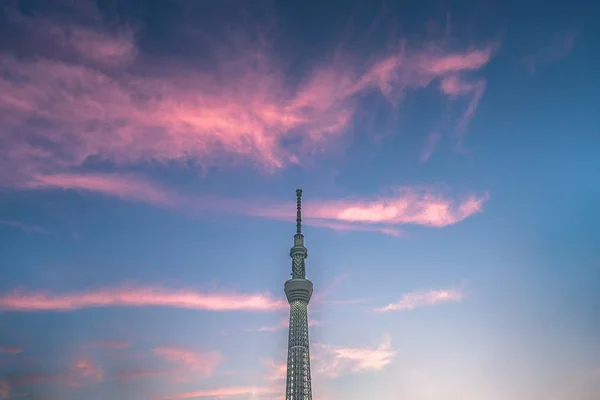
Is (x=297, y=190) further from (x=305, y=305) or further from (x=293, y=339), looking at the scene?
(x=293, y=339)

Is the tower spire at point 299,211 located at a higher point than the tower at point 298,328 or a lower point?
higher

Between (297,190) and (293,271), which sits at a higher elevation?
(297,190)

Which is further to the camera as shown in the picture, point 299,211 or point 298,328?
point 299,211

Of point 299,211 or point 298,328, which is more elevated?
point 299,211

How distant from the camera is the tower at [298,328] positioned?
15650 cm

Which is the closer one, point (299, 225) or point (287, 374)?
point (287, 374)

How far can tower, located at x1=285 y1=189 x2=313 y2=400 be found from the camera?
156m

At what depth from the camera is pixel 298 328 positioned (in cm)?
16412

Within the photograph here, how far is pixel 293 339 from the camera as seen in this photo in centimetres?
16238

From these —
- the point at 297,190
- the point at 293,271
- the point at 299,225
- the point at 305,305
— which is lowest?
the point at 305,305

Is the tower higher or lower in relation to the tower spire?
lower

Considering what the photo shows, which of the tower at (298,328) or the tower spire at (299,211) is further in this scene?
the tower spire at (299,211)

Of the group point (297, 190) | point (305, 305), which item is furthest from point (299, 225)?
point (305, 305)

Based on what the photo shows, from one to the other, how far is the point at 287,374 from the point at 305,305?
22614 mm
